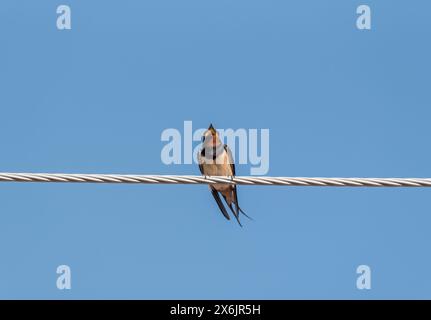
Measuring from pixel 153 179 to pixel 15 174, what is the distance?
0.75 m

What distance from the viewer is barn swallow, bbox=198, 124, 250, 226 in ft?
24.3

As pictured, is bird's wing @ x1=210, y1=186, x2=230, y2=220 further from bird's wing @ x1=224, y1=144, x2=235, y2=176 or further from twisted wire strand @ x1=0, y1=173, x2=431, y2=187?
twisted wire strand @ x1=0, y1=173, x2=431, y2=187

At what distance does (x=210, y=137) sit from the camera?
24.7ft

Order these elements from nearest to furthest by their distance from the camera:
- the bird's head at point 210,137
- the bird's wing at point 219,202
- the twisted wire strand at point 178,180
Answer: the twisted wire strand at point 178,180
the bird's wing at point 219,202
the bird's head at point 210,137

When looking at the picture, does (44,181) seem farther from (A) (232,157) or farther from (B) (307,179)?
(A) (232,157)

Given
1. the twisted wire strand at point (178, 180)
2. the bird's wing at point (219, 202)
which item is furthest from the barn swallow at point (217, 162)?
the twisted wire strand at point (178, 180)

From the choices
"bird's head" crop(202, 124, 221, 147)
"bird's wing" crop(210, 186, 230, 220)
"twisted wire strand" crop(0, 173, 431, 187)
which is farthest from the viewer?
"bird's head" crop(202, 124, 221, 147)

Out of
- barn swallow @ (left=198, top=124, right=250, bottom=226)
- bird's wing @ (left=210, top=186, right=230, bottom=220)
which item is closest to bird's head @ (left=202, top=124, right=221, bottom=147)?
barn swallow @ (left=198, top=124, right=250, bottom=226)

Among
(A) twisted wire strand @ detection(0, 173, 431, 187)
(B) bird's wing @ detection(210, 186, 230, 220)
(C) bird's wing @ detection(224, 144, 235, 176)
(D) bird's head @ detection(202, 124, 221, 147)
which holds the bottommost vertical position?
(B) bird's wing @ detection(210, 186, 230, 220)

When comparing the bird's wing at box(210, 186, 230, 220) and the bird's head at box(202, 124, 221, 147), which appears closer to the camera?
the bird's wing at box(210, 186, 230, 220)

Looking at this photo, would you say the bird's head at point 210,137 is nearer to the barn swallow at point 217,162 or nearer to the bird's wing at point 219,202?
the barn swallow at point 217,162

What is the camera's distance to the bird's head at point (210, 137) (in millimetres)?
7508

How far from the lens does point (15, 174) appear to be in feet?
15.7

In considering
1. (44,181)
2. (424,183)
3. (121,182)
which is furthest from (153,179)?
(424,183)
